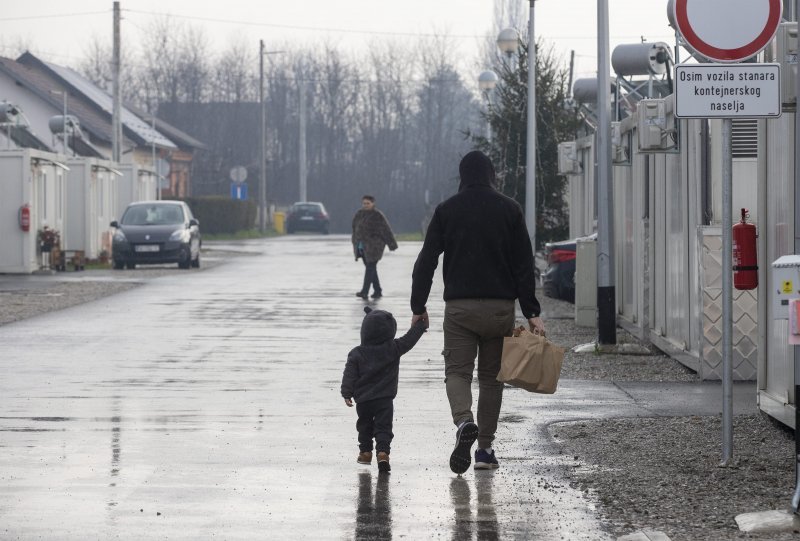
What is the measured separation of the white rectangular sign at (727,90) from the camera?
824 centimetres

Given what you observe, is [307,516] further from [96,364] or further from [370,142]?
[370,142]

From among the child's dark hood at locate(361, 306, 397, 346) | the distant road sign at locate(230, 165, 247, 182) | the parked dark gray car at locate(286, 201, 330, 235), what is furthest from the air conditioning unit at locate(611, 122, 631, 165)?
the parked dark gray car at locate(286, 201, 330, 235)

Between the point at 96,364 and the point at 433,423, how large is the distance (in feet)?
15.8

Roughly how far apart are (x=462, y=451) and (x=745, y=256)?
2.87 metres

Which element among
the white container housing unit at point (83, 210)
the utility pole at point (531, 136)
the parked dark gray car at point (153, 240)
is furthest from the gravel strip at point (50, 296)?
the white container housing unit at point (83, 210)

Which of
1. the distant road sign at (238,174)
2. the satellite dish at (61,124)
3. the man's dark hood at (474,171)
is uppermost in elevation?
the satellite dish at (61,124)

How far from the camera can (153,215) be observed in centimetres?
3612

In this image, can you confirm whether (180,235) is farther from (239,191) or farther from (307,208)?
(307,208)

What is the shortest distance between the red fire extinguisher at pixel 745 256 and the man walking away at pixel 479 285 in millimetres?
2022

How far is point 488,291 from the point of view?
8.38 m

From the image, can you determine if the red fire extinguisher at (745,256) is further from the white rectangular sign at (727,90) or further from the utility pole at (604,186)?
the utility pole at (604,186)

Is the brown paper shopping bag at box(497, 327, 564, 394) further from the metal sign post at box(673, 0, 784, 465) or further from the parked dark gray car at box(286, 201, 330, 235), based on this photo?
the parked dark gray car at box(286, 201, 330, 235)

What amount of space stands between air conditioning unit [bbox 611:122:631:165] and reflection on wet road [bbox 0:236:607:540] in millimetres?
2881

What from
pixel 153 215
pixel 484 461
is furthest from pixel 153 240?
pixel 484 461
